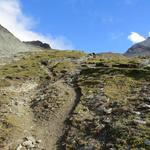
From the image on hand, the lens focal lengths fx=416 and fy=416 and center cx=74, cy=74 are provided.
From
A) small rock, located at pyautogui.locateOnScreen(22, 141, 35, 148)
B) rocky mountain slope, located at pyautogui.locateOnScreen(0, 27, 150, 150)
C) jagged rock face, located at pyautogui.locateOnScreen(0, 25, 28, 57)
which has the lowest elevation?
small rock, located at pyautogui.locateOnScreen(22, 141, 35, 148)

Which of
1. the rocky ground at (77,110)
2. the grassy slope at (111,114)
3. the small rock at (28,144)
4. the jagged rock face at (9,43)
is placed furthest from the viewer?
the jagged rock face at (9,43)

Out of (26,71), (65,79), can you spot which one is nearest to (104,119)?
(65,79)

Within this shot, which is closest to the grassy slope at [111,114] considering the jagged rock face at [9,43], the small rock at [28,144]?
the small rock at [28,144]

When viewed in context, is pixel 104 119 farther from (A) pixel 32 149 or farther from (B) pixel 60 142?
(A) pixel 32 149

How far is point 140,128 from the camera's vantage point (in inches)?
1223

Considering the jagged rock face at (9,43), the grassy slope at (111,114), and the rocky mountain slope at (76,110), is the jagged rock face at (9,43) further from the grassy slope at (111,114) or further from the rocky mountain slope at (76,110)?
the grassy slope at (111,114)

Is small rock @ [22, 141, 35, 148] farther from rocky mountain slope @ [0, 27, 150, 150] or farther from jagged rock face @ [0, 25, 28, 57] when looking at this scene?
jagged rock face @ [0, 25, 28, 57]

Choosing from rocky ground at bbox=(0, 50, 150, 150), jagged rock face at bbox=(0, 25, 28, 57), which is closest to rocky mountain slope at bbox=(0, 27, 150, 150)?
rocky ground at bbox=(0, 50, 150, 150)

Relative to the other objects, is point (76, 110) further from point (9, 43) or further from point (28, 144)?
point (9, 43)

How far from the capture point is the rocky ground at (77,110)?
30734 mm

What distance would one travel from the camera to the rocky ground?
30734 millimetres

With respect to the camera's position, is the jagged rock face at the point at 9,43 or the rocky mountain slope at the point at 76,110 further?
the jagged rock face at the point at 9,43

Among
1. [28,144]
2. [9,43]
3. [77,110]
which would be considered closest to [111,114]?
[77,110]

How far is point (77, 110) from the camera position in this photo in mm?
37469
